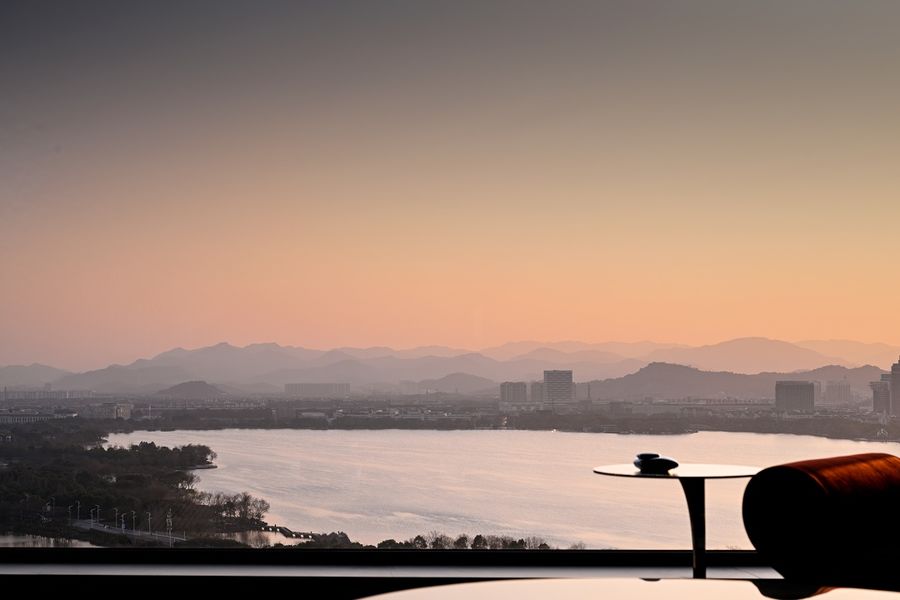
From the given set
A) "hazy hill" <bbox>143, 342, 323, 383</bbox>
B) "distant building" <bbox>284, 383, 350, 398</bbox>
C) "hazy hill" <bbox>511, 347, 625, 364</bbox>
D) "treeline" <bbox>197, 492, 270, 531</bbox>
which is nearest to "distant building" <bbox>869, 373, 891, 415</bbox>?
"hazy hill" <bbox>511, 347, 625, 364</bbox>

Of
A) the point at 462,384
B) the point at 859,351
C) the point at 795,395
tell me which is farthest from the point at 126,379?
the point at 859,351

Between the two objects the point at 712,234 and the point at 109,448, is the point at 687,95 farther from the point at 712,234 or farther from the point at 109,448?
the point at 109,448

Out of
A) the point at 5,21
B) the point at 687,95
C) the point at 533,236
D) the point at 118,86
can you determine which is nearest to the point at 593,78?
the point at 687,95

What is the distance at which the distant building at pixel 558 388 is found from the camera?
197 inches

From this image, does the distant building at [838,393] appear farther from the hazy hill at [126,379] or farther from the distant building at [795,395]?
the hazy hill at [126,379]

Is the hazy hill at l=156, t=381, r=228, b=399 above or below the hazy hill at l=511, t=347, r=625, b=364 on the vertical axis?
below

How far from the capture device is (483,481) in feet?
15.2

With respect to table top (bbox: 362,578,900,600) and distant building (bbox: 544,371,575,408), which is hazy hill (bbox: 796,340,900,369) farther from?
table top (bbox: 362,578,900,600)

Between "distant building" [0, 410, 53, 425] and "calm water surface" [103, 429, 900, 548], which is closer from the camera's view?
"calm water surface" [103, 429, 900, 548]

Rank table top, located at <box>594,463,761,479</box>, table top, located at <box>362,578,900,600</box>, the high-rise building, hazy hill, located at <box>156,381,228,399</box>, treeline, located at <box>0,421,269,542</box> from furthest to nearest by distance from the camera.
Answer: hazy hill, located at <box>156,381,228,399</box>
the high-rise building
treeline, located at <box>0,421,269,542</box>
table top, located at <box>594,463,761,479</box>
table top, located at <box>362,578,900,600</box>

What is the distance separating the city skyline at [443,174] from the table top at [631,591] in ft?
9.88

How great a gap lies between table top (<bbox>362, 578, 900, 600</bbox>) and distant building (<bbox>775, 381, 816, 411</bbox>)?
2.93 metres

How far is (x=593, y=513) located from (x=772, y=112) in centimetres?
200

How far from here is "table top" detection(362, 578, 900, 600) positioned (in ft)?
6.35
